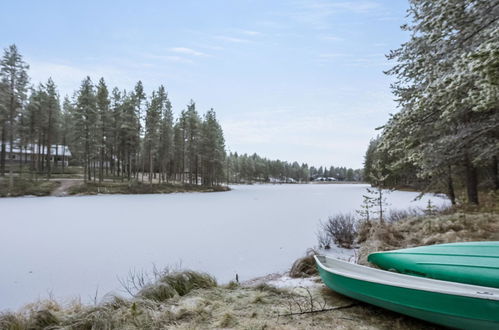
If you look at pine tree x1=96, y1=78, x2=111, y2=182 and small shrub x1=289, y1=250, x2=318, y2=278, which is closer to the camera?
small shrub x1=289, y1=250, x2=318, y2=278

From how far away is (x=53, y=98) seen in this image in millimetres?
31953

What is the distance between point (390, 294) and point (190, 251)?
5215mm

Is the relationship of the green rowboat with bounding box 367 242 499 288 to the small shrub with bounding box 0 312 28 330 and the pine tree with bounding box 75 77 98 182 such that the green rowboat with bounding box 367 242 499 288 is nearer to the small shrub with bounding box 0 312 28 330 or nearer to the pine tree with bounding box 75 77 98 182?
the small shrub with bounding box 0 312 28 330

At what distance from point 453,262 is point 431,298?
1.05 m

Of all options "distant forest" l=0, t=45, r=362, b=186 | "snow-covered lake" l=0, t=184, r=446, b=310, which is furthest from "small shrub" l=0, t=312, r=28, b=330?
"distant forest" l=0, t=45, r=362, b=186

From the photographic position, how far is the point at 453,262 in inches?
123

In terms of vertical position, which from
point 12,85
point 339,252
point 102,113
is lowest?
point 339,252

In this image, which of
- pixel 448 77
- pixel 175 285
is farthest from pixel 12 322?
pixel 448 77

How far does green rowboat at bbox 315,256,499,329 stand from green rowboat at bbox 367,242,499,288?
0.13 meters

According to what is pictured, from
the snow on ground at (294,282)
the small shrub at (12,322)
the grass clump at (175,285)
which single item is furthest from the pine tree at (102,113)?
the snow on ground at (294,282)

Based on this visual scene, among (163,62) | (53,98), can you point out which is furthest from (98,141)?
(163,62)

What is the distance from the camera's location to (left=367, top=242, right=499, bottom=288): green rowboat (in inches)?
111

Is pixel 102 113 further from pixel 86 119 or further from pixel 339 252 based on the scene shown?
pixel 339 252

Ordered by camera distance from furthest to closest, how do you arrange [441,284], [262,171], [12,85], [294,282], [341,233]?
[262,171], [12,85], [341,233], [294,282], [441,284]
